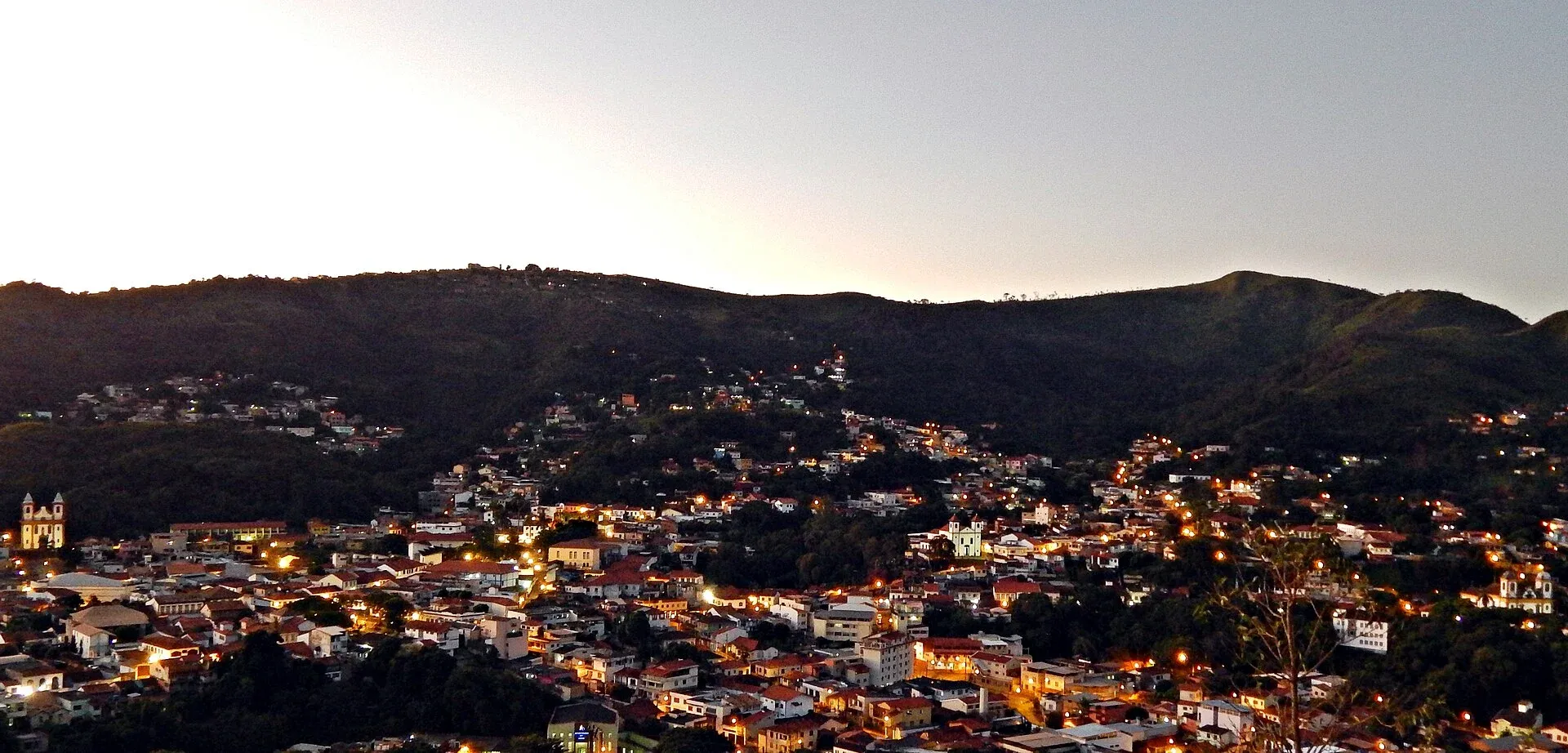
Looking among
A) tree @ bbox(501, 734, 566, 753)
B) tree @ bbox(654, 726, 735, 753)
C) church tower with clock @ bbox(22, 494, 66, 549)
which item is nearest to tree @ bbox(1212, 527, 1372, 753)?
tree @ bbox(501, 734, 566, 753)

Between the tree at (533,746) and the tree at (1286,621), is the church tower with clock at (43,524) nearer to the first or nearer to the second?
the tree at (533,746)

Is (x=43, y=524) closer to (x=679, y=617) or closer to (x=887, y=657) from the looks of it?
(x=679, y=617)

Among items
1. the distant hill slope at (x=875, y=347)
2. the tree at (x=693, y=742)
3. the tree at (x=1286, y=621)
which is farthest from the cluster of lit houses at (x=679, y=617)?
the distant hill slope at (x=875, y=347)

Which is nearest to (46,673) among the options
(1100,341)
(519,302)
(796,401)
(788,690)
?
(788,690)

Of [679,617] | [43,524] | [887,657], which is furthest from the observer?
[43,524]

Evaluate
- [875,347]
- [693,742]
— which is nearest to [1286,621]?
[693,742]
